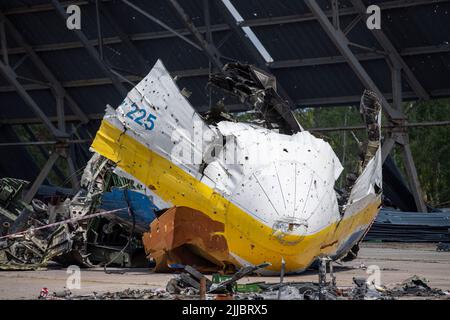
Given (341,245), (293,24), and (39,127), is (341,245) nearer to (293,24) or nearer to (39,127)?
(293,24)

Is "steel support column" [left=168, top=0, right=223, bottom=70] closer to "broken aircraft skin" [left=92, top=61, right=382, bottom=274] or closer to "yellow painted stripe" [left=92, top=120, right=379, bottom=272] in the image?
"broken aircraft skin" [left=92, top=61, right=382, bottom=274]

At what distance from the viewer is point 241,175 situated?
40.4ft

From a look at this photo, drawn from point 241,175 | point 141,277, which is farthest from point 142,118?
point 141,277

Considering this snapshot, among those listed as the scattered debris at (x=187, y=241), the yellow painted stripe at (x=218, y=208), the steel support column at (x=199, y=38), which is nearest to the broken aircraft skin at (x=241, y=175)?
the yellow painted stripe at (x=218, y=208)

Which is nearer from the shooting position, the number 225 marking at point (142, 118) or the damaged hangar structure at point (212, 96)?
the damaged hangar structure at point (212, 96)

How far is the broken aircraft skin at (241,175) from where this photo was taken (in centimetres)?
1210

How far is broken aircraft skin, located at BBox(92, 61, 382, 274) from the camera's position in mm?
12102

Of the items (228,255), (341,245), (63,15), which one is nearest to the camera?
(228,255)

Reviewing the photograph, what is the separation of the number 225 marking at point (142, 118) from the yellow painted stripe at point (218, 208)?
10.8 inches

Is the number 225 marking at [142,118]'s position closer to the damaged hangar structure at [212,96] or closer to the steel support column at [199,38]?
the damaged hangar structure at [212,96]

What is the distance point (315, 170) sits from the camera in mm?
12625

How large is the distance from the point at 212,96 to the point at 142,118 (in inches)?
621
